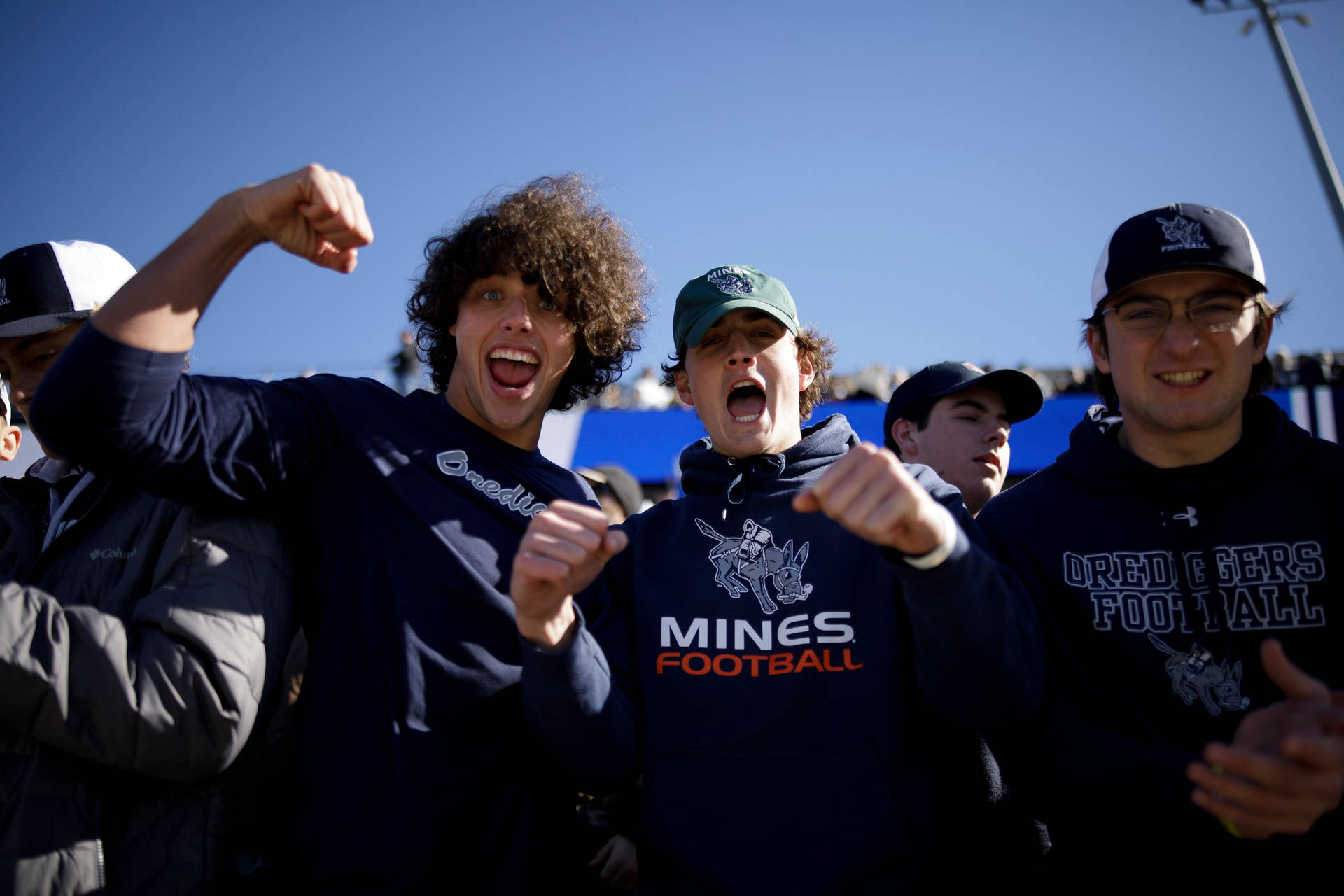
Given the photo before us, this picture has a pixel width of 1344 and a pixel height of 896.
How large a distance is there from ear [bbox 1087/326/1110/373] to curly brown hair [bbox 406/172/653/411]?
1494 mm

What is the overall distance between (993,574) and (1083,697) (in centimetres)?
64

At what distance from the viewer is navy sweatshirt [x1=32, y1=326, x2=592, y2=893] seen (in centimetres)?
169

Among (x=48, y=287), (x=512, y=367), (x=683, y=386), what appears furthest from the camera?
(x=683, y=386)

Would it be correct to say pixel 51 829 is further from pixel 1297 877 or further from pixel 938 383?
pixel 938 383

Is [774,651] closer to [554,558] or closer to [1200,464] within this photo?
[554,558]

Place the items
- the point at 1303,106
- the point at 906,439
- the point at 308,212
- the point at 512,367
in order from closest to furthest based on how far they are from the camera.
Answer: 1. the point at 308,212
2. the point at 512,367
3. the point at 906,439
4. the point at 1303,106

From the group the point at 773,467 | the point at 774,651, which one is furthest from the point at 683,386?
the point at 774,651

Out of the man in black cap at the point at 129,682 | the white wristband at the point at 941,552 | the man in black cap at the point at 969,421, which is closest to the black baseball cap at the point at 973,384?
the man in black cap at the point at 969,421

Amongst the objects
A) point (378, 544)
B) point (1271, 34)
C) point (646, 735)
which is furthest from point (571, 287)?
point (1271, 34)

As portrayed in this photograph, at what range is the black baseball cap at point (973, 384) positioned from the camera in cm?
351

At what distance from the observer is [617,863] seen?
2.47m

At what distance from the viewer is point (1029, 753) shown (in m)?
1.81

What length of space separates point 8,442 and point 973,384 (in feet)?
12.5

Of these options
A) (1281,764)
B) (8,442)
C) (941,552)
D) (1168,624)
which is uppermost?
(8,442)
